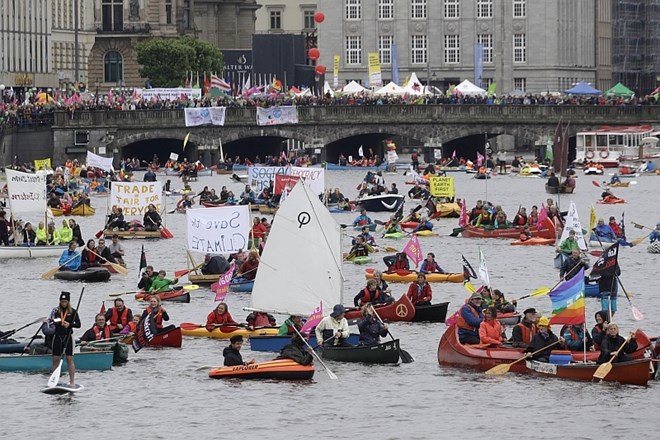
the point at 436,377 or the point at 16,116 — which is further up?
the point at 16,116

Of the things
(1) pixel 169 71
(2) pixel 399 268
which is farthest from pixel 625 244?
(1) pixel 169 71

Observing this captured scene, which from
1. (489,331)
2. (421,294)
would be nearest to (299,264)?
(489,331)

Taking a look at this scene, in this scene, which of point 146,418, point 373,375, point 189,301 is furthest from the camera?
point 189,301

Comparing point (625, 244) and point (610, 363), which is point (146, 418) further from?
point (625, 244)

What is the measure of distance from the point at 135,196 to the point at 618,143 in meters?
66.2

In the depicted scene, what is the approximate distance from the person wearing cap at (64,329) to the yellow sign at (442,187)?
Result: 5940 centimetres

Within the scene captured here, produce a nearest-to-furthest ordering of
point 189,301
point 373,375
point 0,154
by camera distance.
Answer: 1. point 373,375
2. point 189,301
3. point 0,154

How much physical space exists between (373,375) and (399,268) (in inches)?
782

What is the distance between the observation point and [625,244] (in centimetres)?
9269

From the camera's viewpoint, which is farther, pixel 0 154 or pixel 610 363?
pixel 0 154

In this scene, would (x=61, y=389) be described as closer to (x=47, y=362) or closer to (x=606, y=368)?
(x=47, y=362)

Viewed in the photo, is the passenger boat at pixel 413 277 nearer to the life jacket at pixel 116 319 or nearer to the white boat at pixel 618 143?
the life jacket at pixel 116 319

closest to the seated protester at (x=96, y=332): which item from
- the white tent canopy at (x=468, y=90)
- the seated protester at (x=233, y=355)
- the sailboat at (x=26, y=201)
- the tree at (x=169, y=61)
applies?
the seated protester at (x=233, y=355)

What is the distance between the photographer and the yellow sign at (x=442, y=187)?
11344 cm
